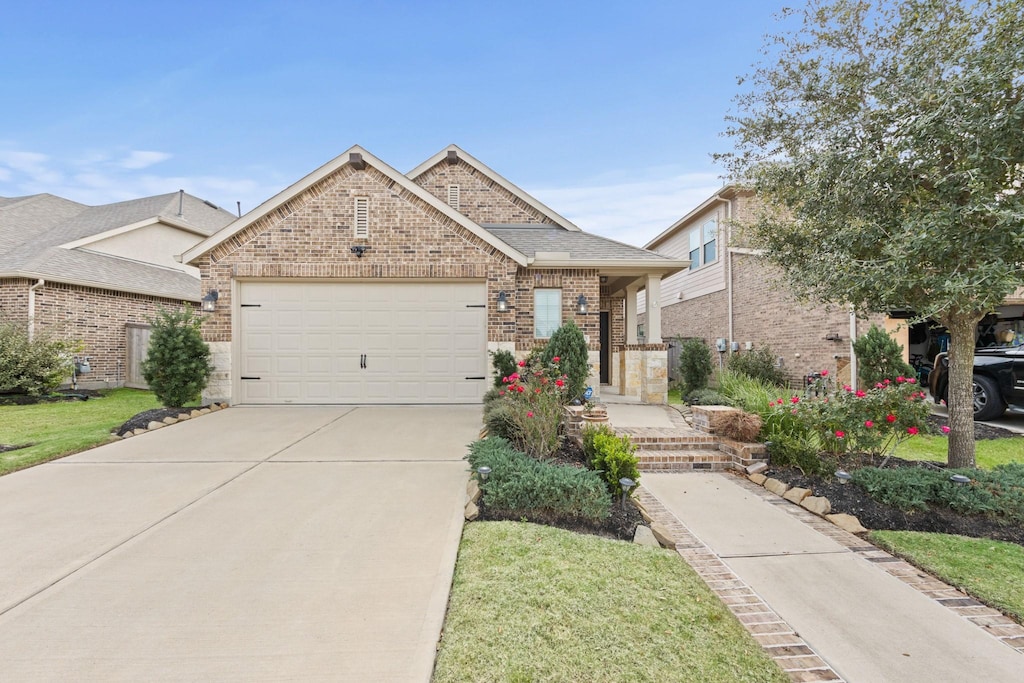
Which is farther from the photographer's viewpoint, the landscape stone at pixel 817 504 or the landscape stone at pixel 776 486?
the landscape stone at pixel 776 486

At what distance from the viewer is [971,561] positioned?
3377mm

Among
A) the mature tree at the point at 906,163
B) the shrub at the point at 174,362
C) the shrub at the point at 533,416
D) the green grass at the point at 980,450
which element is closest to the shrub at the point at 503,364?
the shrub at the point at 533,416

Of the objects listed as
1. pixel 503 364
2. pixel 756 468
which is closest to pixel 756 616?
pixel 756 468

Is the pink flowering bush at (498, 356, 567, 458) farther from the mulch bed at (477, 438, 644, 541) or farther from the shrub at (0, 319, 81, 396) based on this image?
the shrub at (0, 319, 81, 396)

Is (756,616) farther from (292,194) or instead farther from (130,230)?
(130,230)

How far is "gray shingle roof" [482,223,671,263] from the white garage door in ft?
7.12

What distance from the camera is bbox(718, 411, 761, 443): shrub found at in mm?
5887

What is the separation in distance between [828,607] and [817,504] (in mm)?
1923

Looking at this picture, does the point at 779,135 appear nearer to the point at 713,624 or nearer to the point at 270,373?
the point at 713,624

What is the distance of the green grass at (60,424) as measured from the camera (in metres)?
5.83

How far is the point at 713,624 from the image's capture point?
2561 millimetres

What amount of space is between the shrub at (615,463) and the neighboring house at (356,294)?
17.7 ft

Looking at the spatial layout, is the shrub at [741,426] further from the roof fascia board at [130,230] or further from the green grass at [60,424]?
the roof fascia board at [130,230]

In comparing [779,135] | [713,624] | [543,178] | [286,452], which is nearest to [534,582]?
[713,624]
